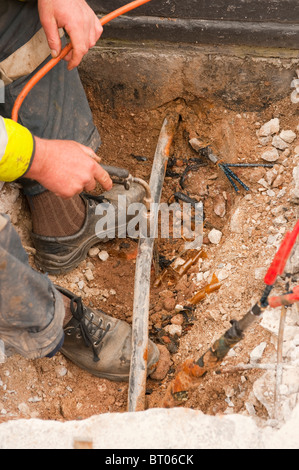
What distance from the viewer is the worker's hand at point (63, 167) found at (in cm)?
159

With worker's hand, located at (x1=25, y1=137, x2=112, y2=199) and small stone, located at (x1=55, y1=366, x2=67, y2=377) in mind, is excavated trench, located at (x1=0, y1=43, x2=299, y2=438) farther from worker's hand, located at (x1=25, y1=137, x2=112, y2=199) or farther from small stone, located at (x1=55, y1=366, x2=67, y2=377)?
worker's hand, located at (x1=25, y1=137, x2=112, y2=199)

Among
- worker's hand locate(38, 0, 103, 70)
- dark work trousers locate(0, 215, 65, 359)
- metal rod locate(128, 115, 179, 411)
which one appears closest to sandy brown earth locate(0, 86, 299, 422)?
metal rod locate(128, 115, 179, 411)

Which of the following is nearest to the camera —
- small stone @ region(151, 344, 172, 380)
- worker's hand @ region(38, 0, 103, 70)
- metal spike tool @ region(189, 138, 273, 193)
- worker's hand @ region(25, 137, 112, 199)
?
worker's hand @ region(25, 137, 112, 199)

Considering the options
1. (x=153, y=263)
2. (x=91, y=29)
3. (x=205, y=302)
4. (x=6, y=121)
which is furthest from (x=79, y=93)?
(x=205, y=302)

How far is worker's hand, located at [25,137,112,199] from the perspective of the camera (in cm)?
159

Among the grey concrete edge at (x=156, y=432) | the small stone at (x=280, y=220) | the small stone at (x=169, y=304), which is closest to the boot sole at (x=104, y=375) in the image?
the small stone at (x=169, y=304)

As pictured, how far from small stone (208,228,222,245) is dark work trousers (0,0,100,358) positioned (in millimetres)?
702

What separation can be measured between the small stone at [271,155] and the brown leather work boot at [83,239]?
65cm

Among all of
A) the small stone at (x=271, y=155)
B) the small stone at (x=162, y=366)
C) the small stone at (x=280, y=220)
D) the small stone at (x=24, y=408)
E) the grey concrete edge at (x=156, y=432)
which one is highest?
the small stone at (x=271, y=155)

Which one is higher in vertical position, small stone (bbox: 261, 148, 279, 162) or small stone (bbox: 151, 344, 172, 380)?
small stone (bbox: 261, 148, 279, 162)

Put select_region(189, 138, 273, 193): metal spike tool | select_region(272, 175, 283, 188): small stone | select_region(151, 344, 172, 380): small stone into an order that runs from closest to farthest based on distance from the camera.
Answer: select_region(151, 344, 172, 380): small stone → select_region(272, 175, 283, 188): small stone → select_region(189, 138, 273, 193): metal spike tool

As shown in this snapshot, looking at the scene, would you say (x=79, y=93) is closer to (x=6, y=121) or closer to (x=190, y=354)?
→ (x=6, y=121)

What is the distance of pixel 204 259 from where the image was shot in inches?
89.7

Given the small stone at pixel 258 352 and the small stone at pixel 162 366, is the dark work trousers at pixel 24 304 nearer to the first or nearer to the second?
the small stone at pixel 162 366
